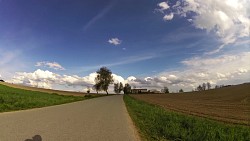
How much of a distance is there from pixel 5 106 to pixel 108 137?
12082mm

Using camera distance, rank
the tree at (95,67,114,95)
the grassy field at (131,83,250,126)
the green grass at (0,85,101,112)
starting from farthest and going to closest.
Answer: the tree at (95,67,114,95)
the grassy field at (131,83,250,126)
the green grass at (0,85,101,112)

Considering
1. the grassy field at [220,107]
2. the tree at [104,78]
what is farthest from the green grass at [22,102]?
the tree at [104,78]

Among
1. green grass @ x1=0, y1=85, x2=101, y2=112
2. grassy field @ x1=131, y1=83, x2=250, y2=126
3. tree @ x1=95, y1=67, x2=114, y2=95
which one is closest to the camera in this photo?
green grass @ x1=0, y1=85, x2=101, y2=112

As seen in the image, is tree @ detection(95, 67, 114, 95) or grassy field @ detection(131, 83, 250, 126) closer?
grassy field @ detection(131, 83, 250, 126)

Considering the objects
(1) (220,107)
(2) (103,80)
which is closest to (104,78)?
(2) (103,80)

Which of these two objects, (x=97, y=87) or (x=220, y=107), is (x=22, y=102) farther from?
(x=97, y=87)

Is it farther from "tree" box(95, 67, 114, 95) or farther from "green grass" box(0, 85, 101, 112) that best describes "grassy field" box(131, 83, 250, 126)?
"tree" box(95, 67, 114, 95)

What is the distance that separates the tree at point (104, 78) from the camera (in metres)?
127

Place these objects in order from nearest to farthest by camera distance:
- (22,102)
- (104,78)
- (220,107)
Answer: (22,102), (220,107), (104,78)

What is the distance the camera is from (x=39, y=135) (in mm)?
8375

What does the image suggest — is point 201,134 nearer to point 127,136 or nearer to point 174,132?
point 174,132

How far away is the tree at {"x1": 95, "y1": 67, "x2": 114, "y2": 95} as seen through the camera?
127 m

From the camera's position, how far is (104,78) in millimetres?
126938

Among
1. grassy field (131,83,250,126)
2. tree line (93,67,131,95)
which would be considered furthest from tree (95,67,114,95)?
grassy field (131,83,250,126)
